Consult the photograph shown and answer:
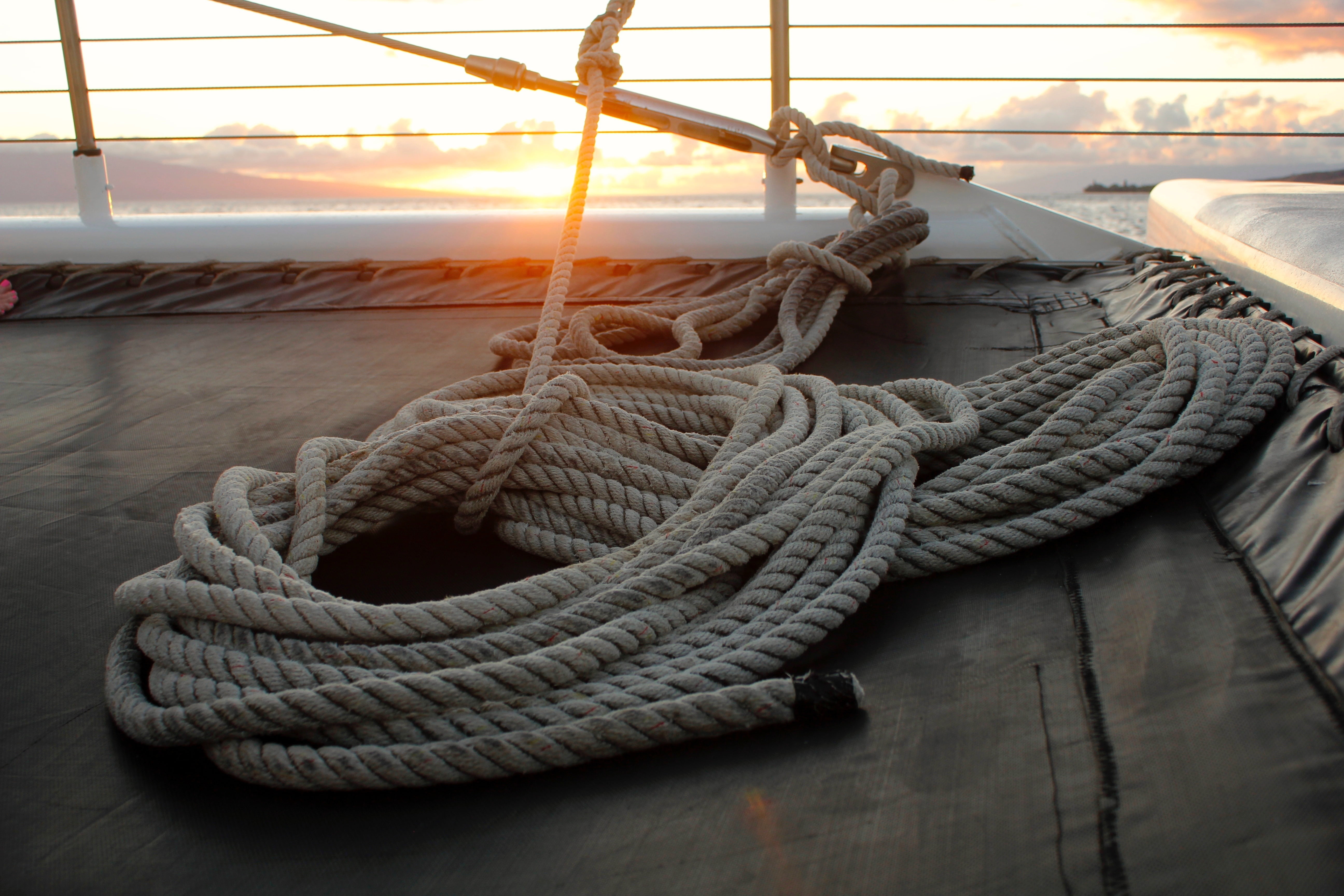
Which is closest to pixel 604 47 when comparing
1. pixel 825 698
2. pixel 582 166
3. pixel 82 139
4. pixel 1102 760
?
pixel 582 166

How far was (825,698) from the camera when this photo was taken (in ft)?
2.33

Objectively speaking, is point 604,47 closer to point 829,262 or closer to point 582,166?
point 582,166

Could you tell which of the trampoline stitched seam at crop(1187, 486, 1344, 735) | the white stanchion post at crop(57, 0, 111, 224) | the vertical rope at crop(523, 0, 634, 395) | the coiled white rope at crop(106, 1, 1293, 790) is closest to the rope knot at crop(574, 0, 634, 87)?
the vertical rope at crop(523, 0, 634, 395)

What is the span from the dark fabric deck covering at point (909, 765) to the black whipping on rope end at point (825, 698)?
0.05ft

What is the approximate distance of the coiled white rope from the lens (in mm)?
707

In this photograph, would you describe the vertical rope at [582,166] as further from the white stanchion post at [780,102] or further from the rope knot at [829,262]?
the white stanchion post at [780,102]

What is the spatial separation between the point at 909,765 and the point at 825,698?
81 millimetres

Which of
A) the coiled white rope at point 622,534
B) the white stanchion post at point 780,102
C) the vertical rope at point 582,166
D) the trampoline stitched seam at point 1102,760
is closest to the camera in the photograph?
the trampoline stitched seam at point 1102,760

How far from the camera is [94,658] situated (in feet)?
2.83

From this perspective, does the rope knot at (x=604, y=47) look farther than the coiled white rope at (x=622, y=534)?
Yes

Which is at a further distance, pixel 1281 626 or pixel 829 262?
pixel 829 262

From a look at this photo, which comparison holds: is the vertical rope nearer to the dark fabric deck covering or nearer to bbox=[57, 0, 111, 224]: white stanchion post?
the dark fabric deck covering

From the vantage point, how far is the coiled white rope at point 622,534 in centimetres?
71

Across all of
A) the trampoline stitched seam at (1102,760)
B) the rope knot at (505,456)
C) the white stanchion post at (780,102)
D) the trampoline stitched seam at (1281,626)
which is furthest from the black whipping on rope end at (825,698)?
the white stanchion post at (780,102)
